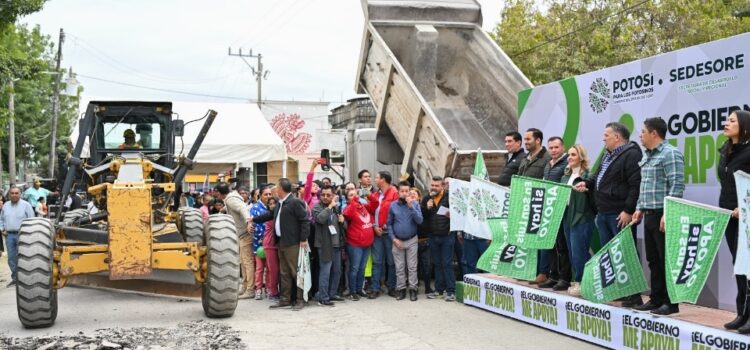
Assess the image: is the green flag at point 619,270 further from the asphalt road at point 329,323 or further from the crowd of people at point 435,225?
the asphalt road at point 329,323

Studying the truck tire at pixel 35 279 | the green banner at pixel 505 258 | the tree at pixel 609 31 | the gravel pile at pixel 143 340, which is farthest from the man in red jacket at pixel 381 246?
the tree at pixel 609 31

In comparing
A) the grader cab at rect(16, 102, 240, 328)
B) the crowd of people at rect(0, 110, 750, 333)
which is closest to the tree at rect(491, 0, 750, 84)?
the crowd of people at rect(0, 110, 750, 333)

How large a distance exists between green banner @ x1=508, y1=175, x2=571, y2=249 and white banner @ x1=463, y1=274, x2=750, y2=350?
2.03ft

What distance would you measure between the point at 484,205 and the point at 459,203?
57cm

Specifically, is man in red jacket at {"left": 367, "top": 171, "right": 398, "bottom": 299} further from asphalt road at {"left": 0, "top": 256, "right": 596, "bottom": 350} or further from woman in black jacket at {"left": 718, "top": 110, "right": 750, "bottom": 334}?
woman in black jacket at {"left": 718, "top": 110, "right": 750, "bottom": 334}

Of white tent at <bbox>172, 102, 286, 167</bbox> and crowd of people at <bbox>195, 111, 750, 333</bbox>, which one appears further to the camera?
white tent at <bbox>172, 102, 286, 167</bbox>

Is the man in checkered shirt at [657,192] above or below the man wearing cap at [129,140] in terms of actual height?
below

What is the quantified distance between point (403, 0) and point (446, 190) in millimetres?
5236

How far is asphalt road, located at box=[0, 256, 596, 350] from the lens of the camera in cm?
764

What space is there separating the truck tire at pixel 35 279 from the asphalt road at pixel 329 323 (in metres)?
0.20

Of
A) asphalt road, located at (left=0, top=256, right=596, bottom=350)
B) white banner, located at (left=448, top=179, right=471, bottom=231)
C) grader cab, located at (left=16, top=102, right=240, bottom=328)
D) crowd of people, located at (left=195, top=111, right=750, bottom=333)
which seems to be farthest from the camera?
white banner, located at (left=448, top=179, right=471, bottom=231)

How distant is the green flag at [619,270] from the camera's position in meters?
7.09

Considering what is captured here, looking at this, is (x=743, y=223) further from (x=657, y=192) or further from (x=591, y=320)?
(x=591, y=320)

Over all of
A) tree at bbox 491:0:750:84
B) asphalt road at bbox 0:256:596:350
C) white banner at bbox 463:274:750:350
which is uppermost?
tree at bbox 491:0:750:84
